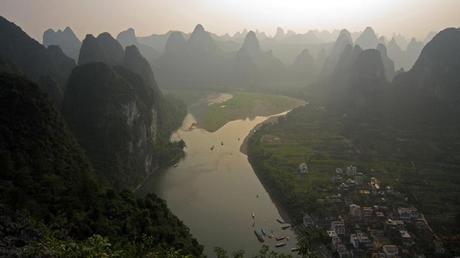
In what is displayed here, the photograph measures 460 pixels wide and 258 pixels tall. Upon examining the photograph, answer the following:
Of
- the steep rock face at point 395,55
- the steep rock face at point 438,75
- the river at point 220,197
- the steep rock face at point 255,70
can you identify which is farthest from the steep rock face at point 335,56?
the river at point 220,197

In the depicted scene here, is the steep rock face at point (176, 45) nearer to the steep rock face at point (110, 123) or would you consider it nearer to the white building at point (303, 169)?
the steep rock face at point (110, 123)

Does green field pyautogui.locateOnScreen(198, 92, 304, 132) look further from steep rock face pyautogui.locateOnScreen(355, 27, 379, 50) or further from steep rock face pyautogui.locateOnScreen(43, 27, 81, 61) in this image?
steep rock face pyautogui.locateOnScreen(43, 27, 81, 61)

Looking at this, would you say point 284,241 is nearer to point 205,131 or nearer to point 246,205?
point 246,205

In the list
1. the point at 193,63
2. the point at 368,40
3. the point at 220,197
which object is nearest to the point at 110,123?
the point at 220,197

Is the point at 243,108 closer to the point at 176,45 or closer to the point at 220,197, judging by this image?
the point at 220,197

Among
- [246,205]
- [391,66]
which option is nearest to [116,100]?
[246,205]

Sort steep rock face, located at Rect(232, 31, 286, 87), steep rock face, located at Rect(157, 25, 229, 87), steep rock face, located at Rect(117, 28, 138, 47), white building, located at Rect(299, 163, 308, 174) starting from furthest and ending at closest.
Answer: steep rock face, located at Rect(117, 28, 138, 47)
steep rock face, located at Rect(157, 25, 229, 87)
steep rock face, located at Rect(232, 31, 286, 87)
white building, located at Rect(299, 163, 308, 174)

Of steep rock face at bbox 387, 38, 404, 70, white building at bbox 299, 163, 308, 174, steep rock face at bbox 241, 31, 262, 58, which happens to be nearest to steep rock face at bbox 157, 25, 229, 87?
steep rock face at bbox 241, 31, 262, 58
